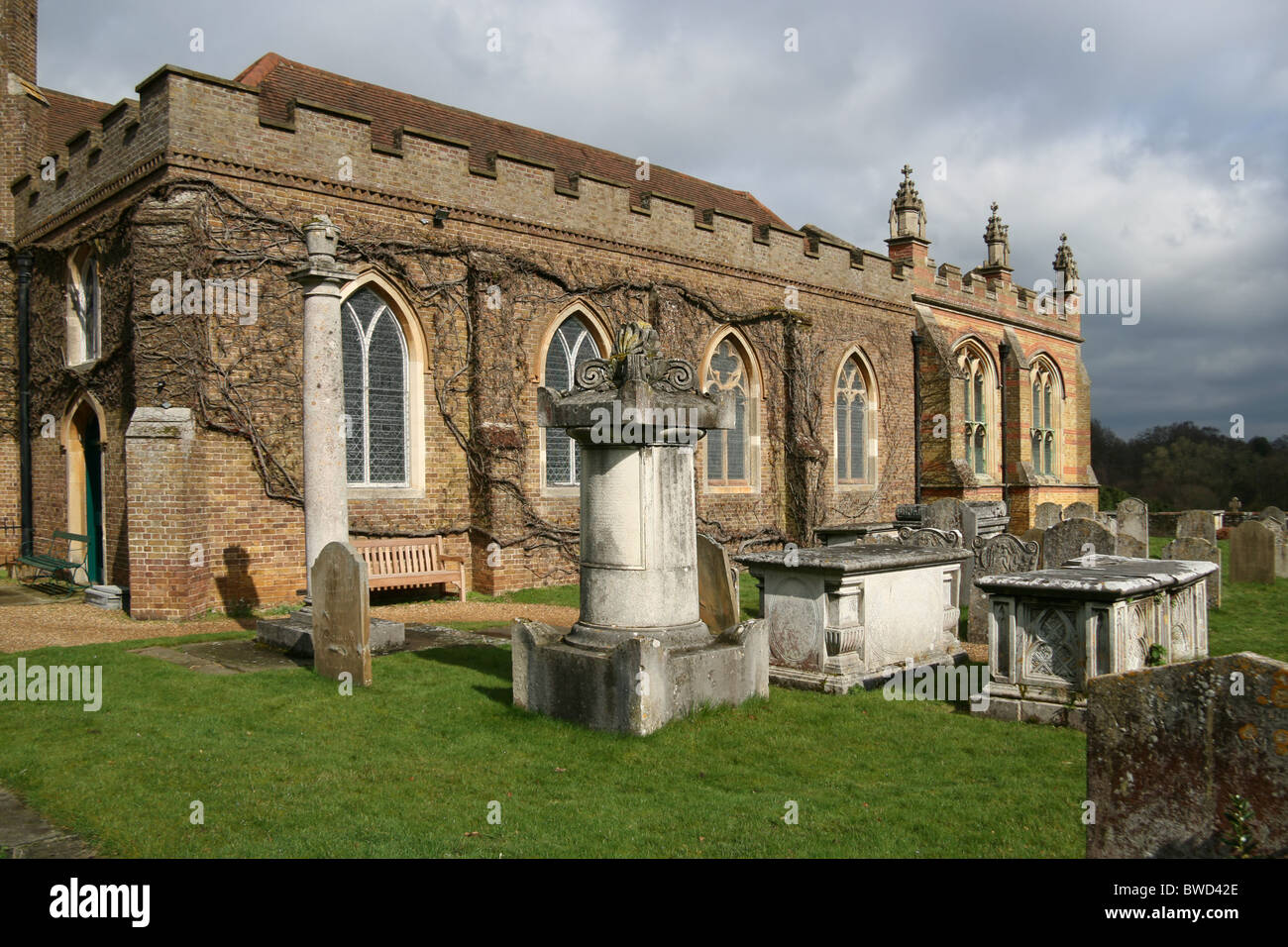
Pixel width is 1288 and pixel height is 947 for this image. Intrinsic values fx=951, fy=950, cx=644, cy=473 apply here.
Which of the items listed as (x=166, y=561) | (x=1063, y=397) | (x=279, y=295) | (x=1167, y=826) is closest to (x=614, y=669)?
(x=1167, y=826)

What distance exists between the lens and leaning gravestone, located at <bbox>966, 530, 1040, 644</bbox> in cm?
1052

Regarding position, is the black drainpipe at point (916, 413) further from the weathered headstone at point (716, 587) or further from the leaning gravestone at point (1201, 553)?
the weathered headstone at point (716, 587)

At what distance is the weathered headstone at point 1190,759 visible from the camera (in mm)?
2965

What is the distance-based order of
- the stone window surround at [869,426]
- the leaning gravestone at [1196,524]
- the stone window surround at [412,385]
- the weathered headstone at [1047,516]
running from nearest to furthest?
the stone window surround at [412,385] < the leaning gravestone at [1196,524] < the weathered headstone at [1047,516] < the stone window surround at [869,426]

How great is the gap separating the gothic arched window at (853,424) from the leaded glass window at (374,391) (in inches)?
430

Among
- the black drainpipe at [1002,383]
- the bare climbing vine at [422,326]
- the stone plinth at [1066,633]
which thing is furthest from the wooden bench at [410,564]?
the black drainpipe at [1002,383]

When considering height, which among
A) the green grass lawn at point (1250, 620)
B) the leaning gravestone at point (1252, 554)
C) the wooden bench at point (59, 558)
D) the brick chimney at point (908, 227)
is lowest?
the green grass lawn at point (1250, 620)

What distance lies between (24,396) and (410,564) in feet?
23.8

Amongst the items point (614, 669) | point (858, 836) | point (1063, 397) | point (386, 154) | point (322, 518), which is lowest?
point (858, 836)

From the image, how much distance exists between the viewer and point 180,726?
21.4 feet

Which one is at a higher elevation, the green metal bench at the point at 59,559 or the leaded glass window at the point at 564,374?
the leaded glass window at the point at 564,374

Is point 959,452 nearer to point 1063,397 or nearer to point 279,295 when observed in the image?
point 1063,397

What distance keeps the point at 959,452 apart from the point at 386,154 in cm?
1583

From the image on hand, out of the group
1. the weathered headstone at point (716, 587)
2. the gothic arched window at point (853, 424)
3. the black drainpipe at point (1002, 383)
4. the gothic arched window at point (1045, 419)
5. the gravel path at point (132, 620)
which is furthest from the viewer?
A: the gothic arched window at point (1045, 419)
